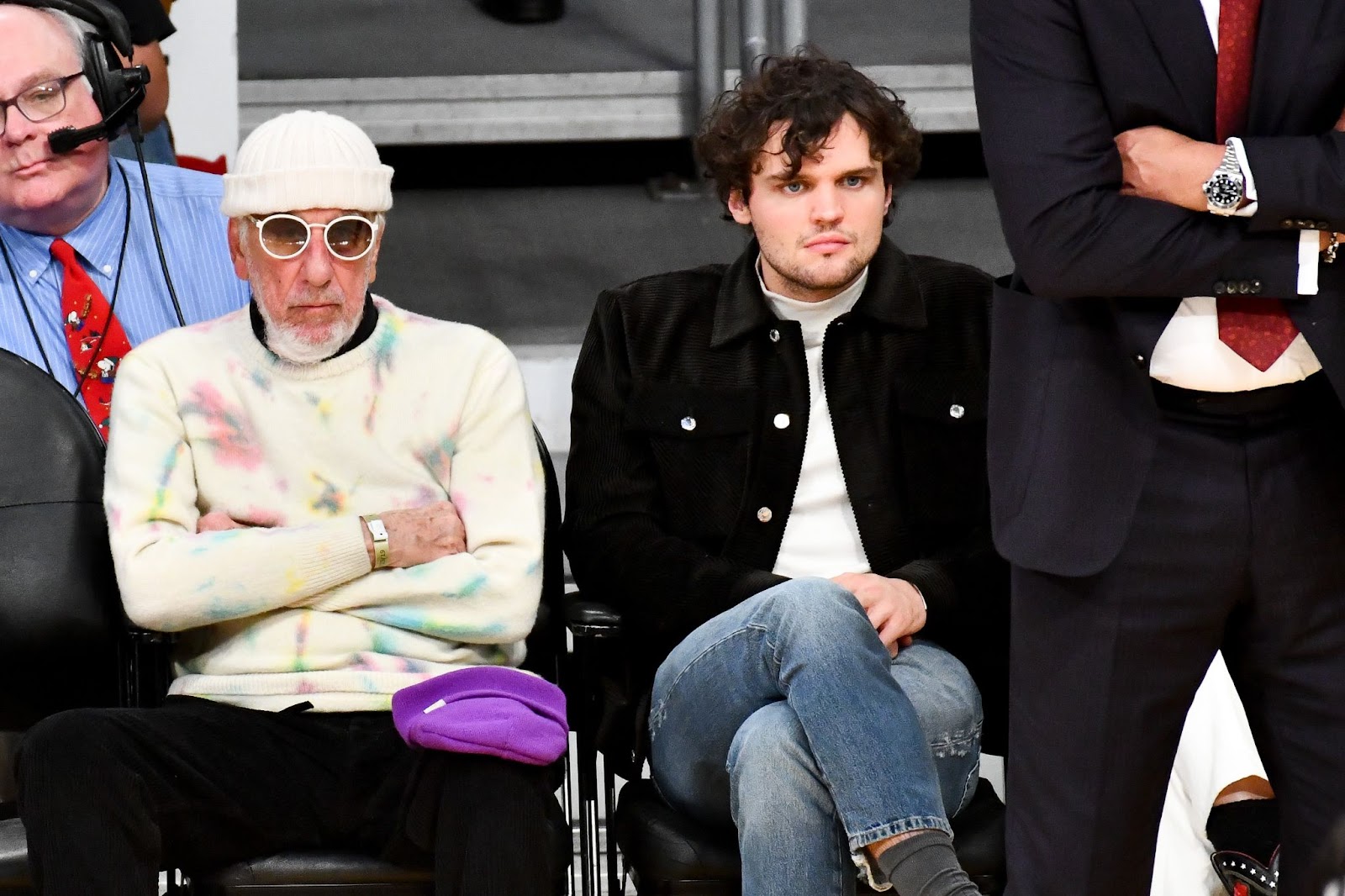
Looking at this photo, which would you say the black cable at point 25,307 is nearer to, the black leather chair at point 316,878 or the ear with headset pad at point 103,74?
the ear with headset pad at point 103,74

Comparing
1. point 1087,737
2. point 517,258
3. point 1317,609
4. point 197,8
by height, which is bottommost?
point 517,258

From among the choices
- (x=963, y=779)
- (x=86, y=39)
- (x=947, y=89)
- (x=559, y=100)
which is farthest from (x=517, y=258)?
(x=963, y=779)


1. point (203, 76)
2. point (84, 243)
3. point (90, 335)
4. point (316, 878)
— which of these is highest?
point (203, 76)

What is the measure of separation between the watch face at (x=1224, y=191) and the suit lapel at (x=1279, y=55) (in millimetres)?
101

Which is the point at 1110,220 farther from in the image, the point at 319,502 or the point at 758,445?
the point at 319,502

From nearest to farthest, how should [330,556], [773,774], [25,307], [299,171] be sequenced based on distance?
[773,774] < [330,556] < [299,171] < [25,307]

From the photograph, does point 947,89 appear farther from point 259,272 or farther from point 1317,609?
point 1317,609

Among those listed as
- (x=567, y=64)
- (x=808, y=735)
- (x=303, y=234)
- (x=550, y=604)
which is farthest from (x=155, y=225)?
(x=567, y=64)

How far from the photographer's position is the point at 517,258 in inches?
194

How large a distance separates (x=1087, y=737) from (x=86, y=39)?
2.05m

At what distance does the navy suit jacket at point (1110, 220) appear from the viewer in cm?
186

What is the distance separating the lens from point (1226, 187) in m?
1.86

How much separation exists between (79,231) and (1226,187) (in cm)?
200

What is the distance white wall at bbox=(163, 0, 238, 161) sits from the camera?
3.85 m
